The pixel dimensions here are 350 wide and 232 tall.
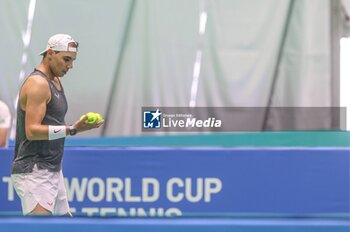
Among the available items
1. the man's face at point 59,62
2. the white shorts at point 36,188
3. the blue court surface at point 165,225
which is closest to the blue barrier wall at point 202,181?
the white shorts at point 36,188

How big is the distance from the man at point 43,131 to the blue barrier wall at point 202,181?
1.06 metres

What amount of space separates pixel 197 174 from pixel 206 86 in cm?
127

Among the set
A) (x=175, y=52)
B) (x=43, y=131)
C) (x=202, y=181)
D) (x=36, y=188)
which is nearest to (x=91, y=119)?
(x=43, y=131)

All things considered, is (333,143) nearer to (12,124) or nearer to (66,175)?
(66,175)

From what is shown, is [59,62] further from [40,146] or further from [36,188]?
[36,188]

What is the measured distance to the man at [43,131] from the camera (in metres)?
2.37

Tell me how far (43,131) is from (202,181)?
1491 mm

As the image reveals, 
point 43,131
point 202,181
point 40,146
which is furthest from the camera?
point 202,181

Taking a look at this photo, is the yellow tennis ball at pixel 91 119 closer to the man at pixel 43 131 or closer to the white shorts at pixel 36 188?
the man at pixel 43 131

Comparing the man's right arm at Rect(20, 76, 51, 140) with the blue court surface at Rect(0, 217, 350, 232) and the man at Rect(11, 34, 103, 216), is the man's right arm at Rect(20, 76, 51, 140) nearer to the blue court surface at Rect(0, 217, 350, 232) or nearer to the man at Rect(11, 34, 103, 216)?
the man at Rect(11, 34, 103, 216)

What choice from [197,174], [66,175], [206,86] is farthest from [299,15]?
[66,175]

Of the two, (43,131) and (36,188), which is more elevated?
(43,131)

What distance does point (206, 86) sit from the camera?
15.3ft

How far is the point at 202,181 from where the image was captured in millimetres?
3566
